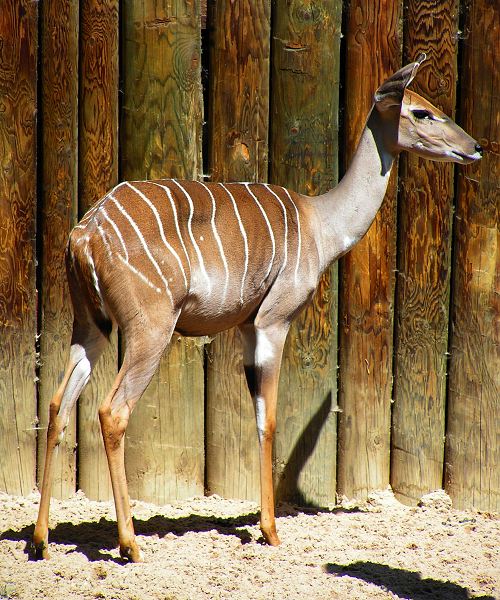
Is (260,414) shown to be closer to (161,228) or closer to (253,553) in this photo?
(253,553)

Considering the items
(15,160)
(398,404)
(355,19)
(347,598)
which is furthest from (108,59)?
(347,598)

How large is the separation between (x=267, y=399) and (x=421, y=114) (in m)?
1.58

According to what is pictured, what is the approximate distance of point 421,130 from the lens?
16.4 feet

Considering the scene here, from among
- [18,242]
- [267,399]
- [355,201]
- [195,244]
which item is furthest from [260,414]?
[18,242]

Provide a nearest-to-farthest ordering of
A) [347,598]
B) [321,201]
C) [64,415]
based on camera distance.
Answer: [347,598] → [64,415] → [321,201]

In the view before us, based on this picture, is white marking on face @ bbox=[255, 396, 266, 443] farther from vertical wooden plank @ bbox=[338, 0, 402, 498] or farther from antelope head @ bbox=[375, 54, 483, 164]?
antelope head @ bbox=[375, 54, 483, 164]

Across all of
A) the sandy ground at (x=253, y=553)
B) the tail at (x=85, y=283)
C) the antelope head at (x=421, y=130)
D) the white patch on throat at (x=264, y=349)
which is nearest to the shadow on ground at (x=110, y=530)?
the sandy ground at (x=253, y=553)

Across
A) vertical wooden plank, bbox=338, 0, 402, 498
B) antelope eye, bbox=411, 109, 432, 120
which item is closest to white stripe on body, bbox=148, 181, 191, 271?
vertical wooden plank, bbox=338, 0, 402, 498

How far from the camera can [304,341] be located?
5.44 m

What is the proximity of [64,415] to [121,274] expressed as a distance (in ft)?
2.50

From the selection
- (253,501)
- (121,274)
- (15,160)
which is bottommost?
(253,501)

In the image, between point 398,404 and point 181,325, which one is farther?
point 398,404

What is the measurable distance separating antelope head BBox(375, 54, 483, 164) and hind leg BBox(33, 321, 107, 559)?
1.74 m

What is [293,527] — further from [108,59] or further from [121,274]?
[108,59]
